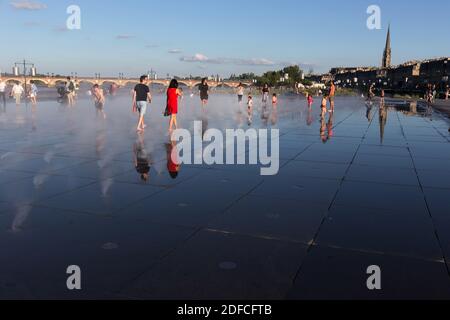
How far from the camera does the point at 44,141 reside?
35.8 feet

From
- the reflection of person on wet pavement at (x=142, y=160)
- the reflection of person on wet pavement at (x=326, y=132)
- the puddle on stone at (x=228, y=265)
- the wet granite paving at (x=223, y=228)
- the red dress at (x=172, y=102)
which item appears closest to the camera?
the wet granite paving at (x=223, y=228)

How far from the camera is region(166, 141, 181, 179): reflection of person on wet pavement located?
7.53 metres

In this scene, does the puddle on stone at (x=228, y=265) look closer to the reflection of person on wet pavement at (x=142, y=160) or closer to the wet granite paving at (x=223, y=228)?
the wet granite paving at (x=223, y=228)

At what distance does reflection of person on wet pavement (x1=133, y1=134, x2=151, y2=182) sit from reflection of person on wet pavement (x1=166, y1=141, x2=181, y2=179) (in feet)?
1.26

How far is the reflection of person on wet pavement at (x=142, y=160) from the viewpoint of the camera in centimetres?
730

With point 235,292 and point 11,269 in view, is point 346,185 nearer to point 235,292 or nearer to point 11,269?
point 235,292

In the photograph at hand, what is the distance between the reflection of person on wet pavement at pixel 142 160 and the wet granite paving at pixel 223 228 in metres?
0.12

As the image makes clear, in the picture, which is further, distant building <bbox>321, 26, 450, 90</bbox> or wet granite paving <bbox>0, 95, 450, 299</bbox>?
distant building <bbox>321, 26, 450, 90</bbox>

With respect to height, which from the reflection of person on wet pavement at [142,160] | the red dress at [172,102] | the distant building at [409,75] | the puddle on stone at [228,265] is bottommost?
the puddle on stone at [228,265]

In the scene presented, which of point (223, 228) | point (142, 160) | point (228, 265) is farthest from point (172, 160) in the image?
point (228, 265)

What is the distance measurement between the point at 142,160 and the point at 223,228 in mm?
4137

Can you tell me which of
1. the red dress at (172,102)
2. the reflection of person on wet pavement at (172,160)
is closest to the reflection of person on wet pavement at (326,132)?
the reflection of person on wet pavement at (172,160)

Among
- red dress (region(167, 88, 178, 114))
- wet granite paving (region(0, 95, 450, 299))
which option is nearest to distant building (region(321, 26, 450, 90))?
red dress (region(167, 88, 178, 114))

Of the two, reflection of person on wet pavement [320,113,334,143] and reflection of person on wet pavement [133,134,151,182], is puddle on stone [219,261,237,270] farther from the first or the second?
reflection of person on wet pavement [320,113,334,143]
